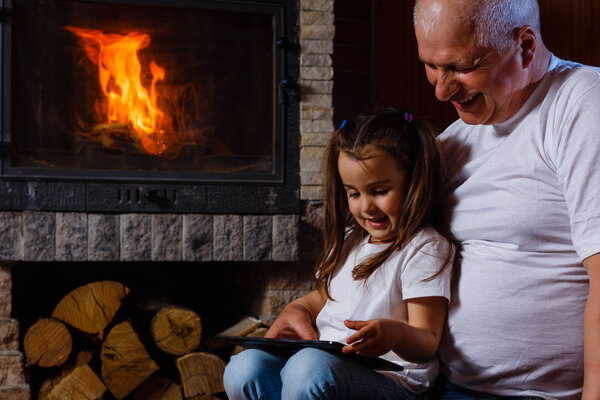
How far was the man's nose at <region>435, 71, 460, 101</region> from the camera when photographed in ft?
3.62

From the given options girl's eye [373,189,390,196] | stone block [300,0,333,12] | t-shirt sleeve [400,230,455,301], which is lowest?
t-shirt sleeve [400,230,455,301]

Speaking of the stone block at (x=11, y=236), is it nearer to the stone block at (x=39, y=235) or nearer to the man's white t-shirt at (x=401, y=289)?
the stone block at (x=39, y=235)

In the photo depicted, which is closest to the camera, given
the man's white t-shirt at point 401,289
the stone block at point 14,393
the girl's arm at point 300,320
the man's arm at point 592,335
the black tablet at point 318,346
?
the man's arm at point 592,335

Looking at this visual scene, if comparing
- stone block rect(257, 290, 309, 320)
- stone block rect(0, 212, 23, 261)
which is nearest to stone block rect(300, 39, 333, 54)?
stone block rect(257, 290, 309, 320)

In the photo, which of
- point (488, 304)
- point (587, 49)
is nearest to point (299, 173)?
point (587, 49)

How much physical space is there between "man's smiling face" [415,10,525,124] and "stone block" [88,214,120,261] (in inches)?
47.7

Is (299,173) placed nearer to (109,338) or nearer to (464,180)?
(109,338)

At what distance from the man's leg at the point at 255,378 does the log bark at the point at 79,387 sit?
887 millimetres

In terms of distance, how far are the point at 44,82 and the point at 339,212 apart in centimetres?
118

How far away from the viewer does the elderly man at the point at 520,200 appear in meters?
1.02

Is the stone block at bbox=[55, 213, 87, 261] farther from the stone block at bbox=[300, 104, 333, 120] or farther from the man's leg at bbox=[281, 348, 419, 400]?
the man's leg at bbox=[281, 348, 419, 400]

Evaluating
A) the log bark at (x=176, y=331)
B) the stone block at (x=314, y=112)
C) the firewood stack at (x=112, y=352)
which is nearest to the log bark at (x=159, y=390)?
the firewood stack at (x=112, y=352)

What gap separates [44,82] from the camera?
6.70 ft

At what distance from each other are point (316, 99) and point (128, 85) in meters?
0.62
